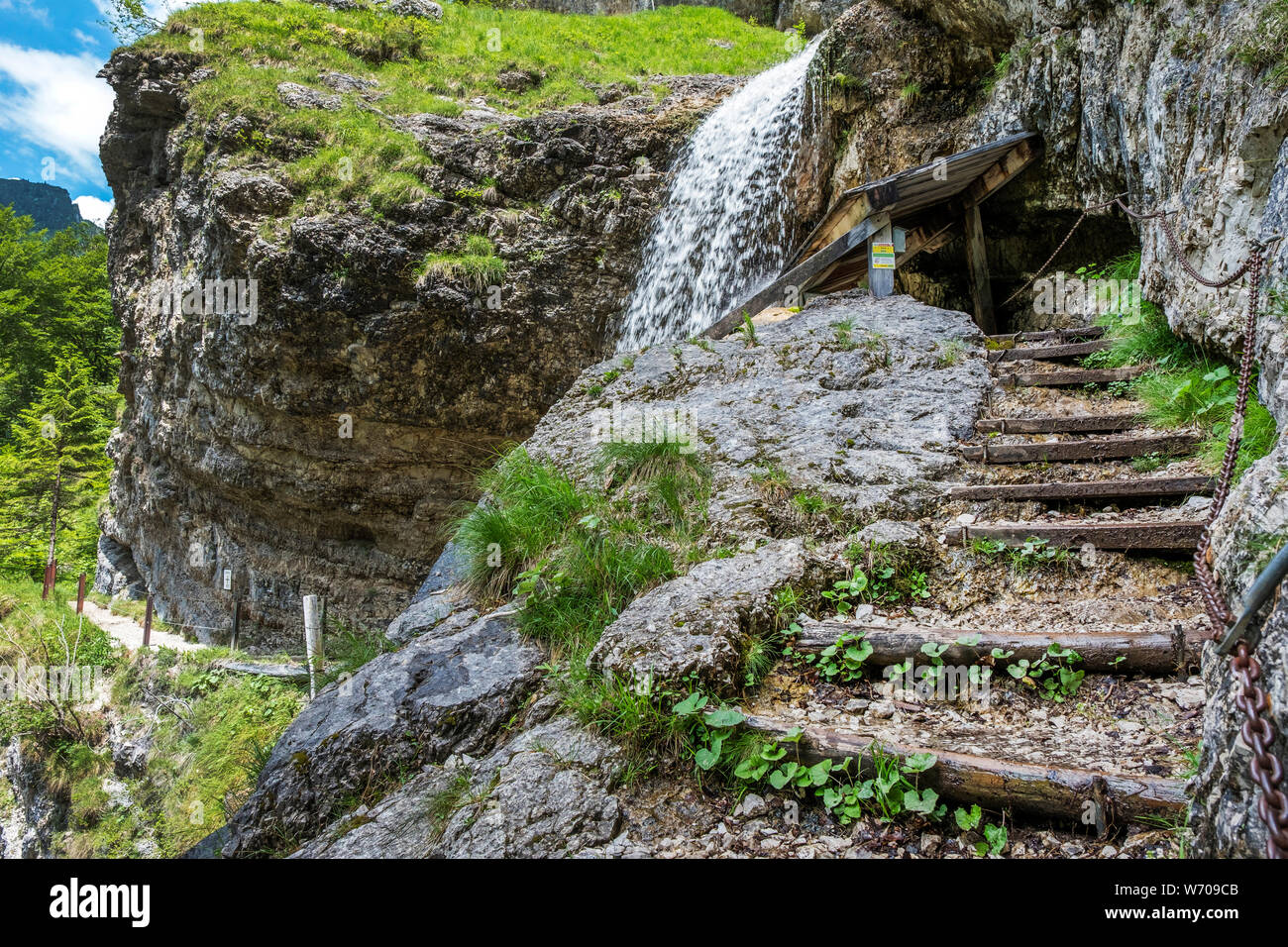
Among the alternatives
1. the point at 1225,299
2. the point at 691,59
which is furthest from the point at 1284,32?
the point at 691,59

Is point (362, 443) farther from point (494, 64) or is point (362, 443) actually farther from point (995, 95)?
point (995, 95)

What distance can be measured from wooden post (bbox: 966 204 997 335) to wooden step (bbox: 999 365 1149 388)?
456 cm

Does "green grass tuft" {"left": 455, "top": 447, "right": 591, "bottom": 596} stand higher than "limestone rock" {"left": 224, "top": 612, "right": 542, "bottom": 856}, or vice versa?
"green grass tuft" {"left": 455, "top": 447, "right": 591, "bottom": 596}

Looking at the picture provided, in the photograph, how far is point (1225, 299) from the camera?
4145mm

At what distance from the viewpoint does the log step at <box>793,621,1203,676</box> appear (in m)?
2.50

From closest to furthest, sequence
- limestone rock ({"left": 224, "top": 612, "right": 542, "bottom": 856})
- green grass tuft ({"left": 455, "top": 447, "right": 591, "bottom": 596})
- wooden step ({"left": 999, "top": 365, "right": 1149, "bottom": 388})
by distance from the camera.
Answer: limestone rock ({"left": 224, "top": 612, "right": 542, "bottom": 856})
green grass tuft ({"left": 455, "top": 447, "right": 591, "bottom": 596})
wooden step ({"left": 999, "top": 365, "right": 1149, "bottom": 388})

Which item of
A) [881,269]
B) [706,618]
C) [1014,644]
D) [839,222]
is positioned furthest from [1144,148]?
[706,618]

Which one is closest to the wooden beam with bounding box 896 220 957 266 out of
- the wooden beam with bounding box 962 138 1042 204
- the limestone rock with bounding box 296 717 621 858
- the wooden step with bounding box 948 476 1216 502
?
the wooden beam with bounding box 962 138 1042 204

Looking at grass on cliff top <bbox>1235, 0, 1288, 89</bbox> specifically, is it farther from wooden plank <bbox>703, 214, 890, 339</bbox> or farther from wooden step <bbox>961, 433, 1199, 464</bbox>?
wooden plank <bbox>703, 214, 890, 339</bbox>

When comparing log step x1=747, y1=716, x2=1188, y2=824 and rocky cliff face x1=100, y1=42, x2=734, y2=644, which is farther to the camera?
rocky cliff face x1=100, y1=42, x2=734, y2=644

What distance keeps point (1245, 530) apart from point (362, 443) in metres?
13.0

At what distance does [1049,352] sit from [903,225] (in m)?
4.85

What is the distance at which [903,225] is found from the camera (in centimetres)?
975

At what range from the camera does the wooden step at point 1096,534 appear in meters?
3.09
